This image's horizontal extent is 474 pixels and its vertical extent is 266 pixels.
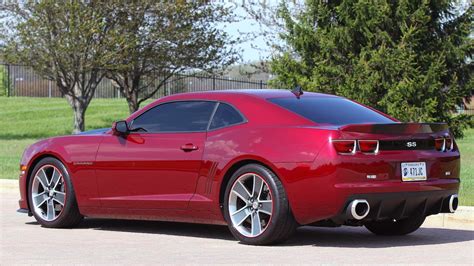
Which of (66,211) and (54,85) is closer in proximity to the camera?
(66,211)

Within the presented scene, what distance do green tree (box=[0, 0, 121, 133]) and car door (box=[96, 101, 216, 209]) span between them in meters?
18.1

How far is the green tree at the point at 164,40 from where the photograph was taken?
29734 millimetres

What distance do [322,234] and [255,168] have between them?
1.53 meters

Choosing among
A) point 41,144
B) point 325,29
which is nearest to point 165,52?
point 325,29

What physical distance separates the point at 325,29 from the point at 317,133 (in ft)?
56.0

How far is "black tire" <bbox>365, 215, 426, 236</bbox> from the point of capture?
33.1ft

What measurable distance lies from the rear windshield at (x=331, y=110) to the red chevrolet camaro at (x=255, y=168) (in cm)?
Result: 1

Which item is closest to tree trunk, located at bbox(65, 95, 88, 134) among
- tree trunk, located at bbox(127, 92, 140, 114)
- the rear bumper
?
tree trunk, located at bbox(127, 92, 140, 114)

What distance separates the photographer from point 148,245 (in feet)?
31.0

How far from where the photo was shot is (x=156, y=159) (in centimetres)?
995

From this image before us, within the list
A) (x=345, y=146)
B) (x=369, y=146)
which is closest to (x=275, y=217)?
(x=345, y=146)

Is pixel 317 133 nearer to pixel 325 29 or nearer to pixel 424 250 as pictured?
pixel 424 250

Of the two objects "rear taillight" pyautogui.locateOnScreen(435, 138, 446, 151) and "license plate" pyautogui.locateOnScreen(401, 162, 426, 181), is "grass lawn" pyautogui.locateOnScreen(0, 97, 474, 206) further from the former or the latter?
"license plate" pyautogui.locateOnScreen(401, 162, 426, 181)

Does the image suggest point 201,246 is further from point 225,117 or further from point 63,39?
point 63,39
